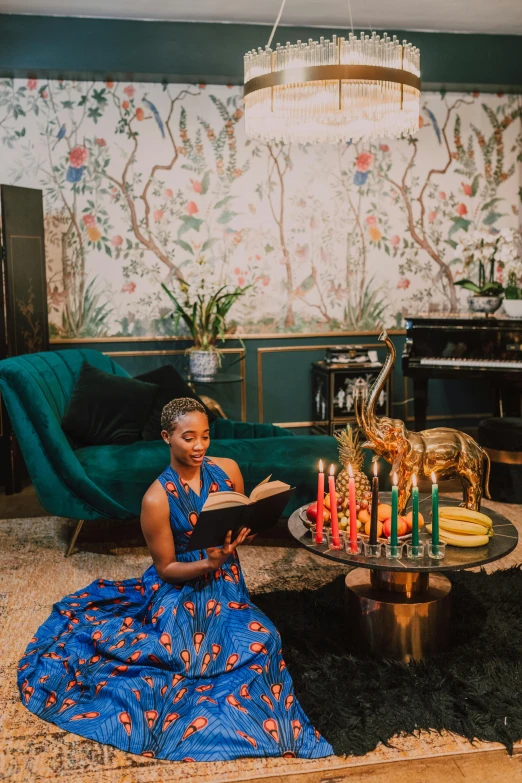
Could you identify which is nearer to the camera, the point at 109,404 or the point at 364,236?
the point at 109,404

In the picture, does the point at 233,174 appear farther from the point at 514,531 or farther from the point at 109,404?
the point at 514,531

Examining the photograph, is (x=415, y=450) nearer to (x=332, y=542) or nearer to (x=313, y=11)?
(x=332, y=542)

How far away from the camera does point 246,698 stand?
2330mm

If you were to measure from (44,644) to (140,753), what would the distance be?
666mm

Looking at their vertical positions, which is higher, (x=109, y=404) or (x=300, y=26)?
(x=300, y=26)

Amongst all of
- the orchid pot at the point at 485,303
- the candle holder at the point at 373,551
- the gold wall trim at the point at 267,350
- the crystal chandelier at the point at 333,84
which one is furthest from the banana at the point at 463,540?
the gold wall trim at the point at 267,350

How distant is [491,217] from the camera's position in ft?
21.0

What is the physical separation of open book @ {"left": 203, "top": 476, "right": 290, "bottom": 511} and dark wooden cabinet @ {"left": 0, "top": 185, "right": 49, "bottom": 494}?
2.99 meters

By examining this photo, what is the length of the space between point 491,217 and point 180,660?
499 cm

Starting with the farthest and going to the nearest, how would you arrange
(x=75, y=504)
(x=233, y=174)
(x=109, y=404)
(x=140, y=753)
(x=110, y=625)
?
(x=233, y=174) < (x=109, y=404) < (x=75, y=504) < (x=110, y=625) < (x=140, y=753)

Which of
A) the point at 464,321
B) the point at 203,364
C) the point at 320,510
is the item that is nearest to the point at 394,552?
the point at 320,510

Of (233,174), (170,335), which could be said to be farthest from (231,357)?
(233,174)

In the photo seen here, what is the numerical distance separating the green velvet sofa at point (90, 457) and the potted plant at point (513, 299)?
190cm

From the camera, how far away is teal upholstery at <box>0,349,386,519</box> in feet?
12.3
